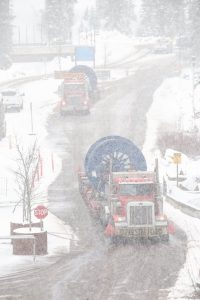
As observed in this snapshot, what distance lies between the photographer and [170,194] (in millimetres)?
38250

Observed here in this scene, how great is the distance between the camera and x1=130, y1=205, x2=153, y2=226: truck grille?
29.1 metres

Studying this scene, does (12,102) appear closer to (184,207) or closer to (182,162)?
(182,162)

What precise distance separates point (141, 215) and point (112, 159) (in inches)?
201

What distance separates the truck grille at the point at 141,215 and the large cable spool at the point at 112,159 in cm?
468

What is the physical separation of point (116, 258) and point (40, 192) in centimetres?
1387

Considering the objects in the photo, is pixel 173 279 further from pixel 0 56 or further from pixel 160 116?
pixel 0 56

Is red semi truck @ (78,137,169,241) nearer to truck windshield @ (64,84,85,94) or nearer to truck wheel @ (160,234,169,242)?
truck wheel @ (160,234,169,242)

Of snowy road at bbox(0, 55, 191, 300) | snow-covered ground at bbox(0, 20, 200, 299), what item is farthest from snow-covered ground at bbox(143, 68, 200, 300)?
snowy road at bbox(0, 55, 191, 300)

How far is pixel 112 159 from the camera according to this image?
111 ft

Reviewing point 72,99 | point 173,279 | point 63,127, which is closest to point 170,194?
point 173,279

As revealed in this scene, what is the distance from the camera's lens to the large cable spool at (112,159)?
110ft

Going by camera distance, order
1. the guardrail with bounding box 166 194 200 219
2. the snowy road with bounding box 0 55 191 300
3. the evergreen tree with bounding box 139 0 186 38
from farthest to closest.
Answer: the evergreen tree with bounding box 139 0 186 38 → the guardrail with bounding box 166 194 200 219 → the snowy road with bounding box 0 55 191 300

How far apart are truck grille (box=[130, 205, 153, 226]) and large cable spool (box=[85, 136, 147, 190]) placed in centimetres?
468

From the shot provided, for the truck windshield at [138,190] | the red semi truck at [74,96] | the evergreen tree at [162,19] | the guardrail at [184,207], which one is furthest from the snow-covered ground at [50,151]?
the evergreen tree at [162,19]
